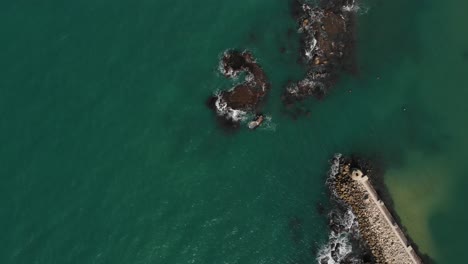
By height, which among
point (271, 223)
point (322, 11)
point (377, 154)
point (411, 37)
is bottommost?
point (271, 223)

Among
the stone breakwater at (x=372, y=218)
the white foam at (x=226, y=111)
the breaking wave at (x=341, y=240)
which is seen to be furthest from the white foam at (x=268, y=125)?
the breaking wave at (x=341, y=240)

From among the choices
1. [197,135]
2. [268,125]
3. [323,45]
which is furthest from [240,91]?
[323,45]

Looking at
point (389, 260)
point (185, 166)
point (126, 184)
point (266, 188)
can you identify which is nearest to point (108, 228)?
point (126, 184)

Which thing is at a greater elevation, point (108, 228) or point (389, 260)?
point (108, 228)

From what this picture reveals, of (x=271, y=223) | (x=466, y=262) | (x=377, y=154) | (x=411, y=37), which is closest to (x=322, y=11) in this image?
(x=411, y=37)

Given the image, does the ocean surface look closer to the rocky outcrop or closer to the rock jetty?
the rock jetty

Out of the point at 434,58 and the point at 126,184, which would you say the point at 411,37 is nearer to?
the point at 434,58
